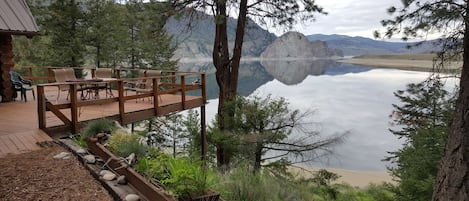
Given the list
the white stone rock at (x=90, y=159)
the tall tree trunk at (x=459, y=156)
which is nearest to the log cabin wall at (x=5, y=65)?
the white stone rock at (x=90, y=159)

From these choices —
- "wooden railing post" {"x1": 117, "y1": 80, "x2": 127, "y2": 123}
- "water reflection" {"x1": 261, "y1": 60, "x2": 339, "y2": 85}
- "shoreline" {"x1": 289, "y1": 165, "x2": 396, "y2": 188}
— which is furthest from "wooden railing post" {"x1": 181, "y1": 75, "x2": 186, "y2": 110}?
"water reflection" {"x1": 261, "y1": 60, "x2": 339, "y2": 85}

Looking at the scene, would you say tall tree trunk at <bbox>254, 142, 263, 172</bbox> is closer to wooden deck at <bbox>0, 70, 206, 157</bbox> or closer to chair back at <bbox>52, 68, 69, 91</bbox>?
wooden deck at <bbox>0, 70, 206, 157</bbox>

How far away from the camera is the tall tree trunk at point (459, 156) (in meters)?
4.65

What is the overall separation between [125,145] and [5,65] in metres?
6.68

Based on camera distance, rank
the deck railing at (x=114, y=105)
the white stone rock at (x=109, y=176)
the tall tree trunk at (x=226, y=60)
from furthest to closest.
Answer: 1. the tall tree trunk at (x=226, y=60)
2. the deck railing at (x=114, y=105)
3. the white stone rock at (x=109, y=176)

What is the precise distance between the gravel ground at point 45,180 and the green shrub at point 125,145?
407mm

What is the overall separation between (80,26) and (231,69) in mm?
8552

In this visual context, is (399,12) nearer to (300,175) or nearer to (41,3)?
(300,175)

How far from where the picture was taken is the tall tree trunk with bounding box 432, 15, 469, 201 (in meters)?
4.65

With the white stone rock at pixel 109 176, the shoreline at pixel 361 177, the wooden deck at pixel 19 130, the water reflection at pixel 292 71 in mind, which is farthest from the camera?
the water reflection at pixel 292 71

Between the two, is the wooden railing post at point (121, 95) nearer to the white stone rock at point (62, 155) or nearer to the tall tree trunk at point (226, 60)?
the white stone rock at point (62, 155)

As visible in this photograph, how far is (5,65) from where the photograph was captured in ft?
28.2

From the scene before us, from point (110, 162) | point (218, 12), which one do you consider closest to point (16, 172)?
point (110, 162)

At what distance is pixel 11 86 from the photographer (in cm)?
896
